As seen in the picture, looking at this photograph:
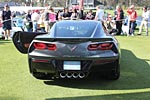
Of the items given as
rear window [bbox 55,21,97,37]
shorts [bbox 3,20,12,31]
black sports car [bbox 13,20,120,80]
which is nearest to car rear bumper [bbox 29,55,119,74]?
black sports car [bbox 13,20,120,80]

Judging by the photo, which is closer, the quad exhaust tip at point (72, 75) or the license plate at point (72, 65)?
the license plate at point (72, 65)

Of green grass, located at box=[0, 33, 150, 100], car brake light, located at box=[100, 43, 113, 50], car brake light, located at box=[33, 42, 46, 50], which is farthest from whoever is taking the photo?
car brake light, located at box=[33, 42, 46, 50]

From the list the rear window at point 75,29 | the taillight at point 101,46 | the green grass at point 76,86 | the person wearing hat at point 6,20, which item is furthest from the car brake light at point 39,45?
the person wearing hat at point 6,20

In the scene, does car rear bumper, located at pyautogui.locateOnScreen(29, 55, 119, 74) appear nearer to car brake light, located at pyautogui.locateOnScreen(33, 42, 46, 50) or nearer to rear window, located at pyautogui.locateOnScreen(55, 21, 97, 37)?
car brake light, located at pyautogui.locateOnScreen(33, 42, 46, 50)

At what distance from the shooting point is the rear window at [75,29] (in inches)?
301

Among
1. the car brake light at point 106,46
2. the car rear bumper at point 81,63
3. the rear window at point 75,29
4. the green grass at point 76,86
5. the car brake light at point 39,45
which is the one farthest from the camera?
the rear window at point 75,29

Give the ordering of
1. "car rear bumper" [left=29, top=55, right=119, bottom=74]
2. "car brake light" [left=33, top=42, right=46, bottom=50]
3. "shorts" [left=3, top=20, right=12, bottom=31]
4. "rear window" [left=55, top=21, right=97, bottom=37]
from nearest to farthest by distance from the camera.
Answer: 1. "car rear bumper" [left=29, top=55, right=119, bottom=74]
2. "car brake light" [left=33, top=42, right=46, bottom=50]
3. "rear window" [left=55, top=21, right=97, bottom=37]
4. "shorts" [left=3, top=20, right=12, bottom=31]

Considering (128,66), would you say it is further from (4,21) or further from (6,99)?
(4,21)

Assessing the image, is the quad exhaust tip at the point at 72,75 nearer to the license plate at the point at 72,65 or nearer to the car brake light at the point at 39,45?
the license plate at the point at 72,65

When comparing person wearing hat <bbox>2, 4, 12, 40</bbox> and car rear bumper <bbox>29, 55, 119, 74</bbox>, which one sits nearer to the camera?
car rear bumper <bbox>29, 55, 119, 74</bbox>

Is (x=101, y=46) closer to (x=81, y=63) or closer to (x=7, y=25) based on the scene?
(x=81, y=63)

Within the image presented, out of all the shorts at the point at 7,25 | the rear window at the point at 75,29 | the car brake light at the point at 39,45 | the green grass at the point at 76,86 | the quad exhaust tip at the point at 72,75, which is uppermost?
the rear window at the point at 75,29

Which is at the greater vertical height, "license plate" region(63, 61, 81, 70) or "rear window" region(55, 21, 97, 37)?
"rear window" region(55, 21, 97, 37)

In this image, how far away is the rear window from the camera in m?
7.64
